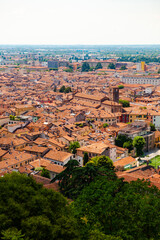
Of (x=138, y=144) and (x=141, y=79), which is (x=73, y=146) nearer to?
(x=138, y=144)

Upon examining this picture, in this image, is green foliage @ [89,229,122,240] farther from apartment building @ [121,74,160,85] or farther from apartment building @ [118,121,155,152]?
apartment building @ [121,74,160,85]

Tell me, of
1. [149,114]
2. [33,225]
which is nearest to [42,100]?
[149,114]

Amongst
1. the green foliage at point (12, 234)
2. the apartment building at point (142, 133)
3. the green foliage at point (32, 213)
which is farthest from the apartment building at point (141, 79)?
the green foliage at point (12, 234)

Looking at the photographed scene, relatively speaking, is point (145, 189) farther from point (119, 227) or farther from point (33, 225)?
point (33, 225)

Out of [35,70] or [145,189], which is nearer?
[145,189]

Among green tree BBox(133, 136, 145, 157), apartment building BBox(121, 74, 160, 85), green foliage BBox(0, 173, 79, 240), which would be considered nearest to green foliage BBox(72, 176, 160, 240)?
green foliage BBox(0, 173, 79, 240)

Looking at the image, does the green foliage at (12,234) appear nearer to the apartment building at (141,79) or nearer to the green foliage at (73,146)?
the green foliage at (73,146)
